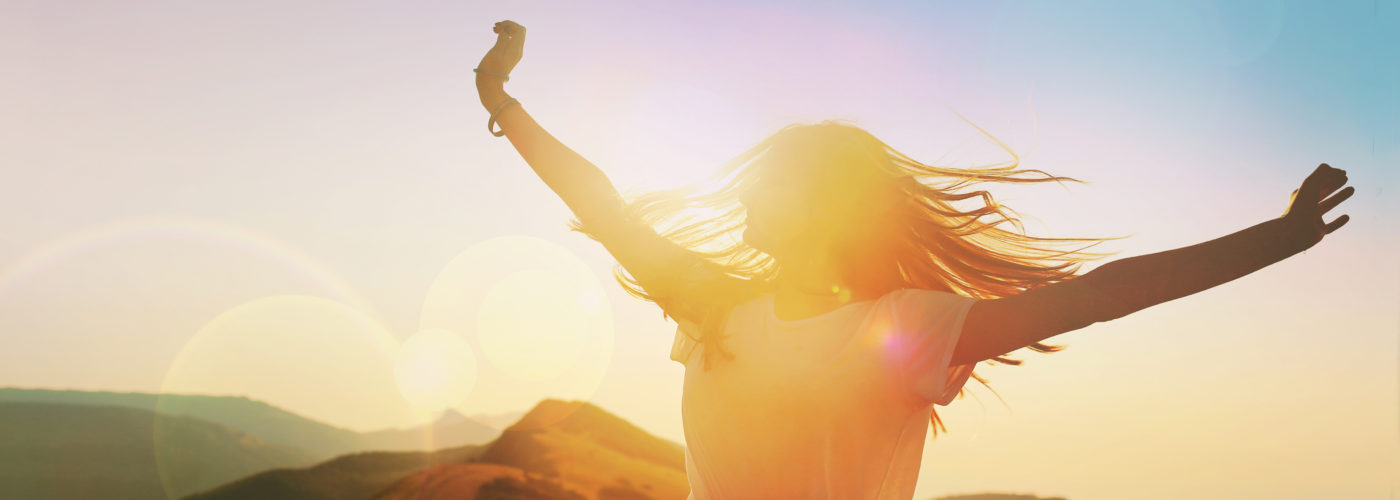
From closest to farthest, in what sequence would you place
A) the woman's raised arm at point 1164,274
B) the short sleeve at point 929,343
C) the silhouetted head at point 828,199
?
Answer: 1. the woman's raised arm at point 1164,274
2. the short sleeve at point 929,343
3. the silhouetted head at point 828,199

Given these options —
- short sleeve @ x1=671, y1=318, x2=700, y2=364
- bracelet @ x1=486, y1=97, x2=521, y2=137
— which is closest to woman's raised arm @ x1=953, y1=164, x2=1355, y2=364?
short sleeve @ x1=671, y1=318, x2=700, y2=364

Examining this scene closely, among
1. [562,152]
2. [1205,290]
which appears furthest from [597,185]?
[1205,290]

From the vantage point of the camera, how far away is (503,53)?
12.6 feet

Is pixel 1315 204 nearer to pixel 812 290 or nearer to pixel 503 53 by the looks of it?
pixel 812 290

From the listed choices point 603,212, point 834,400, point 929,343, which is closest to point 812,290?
point 834,400

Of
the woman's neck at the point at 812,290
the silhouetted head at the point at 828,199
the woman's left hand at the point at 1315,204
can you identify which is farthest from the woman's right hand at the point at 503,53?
the woman's left hand at the point at 1315,204

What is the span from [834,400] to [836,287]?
545 mm

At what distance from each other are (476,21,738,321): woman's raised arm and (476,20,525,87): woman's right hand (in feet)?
0.69

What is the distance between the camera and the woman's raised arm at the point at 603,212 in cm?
352

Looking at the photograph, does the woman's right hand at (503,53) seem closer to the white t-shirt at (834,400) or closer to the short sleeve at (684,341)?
the short sleeve at (684,341)

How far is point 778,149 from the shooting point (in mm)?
3607

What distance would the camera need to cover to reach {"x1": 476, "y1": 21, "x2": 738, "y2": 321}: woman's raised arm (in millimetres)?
3516

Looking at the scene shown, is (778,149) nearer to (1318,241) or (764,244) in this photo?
(764,244)

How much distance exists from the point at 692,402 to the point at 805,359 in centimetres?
62
